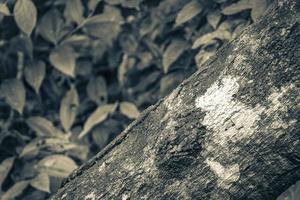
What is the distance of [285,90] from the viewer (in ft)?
3.00

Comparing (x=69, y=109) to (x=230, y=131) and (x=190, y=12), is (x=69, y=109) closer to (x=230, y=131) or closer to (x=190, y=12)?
(x=190, y=12)

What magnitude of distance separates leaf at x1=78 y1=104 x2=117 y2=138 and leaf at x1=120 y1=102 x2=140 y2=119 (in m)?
0.03

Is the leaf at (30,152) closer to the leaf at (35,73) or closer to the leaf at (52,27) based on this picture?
the leaf at (35,73)

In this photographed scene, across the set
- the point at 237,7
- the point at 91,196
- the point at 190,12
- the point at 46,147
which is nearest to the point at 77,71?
the point at 46,147

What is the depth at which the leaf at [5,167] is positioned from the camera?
1684mm

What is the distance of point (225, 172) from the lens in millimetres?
941

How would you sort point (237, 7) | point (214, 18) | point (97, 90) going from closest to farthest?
point (237, 7)
point (214, 18)
point (97, 90)

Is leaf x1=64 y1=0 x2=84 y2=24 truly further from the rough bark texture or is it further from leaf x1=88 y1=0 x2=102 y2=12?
the rough bark texture

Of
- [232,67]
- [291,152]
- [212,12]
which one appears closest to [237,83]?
[232,67]

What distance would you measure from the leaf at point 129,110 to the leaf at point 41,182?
0.34 metres

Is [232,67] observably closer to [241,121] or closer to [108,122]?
[241,121]

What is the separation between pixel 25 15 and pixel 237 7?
0.62 m

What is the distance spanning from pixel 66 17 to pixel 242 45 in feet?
2.97

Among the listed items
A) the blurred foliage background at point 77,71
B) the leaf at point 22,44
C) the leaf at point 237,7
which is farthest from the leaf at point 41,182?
the leaf at point 237,7
